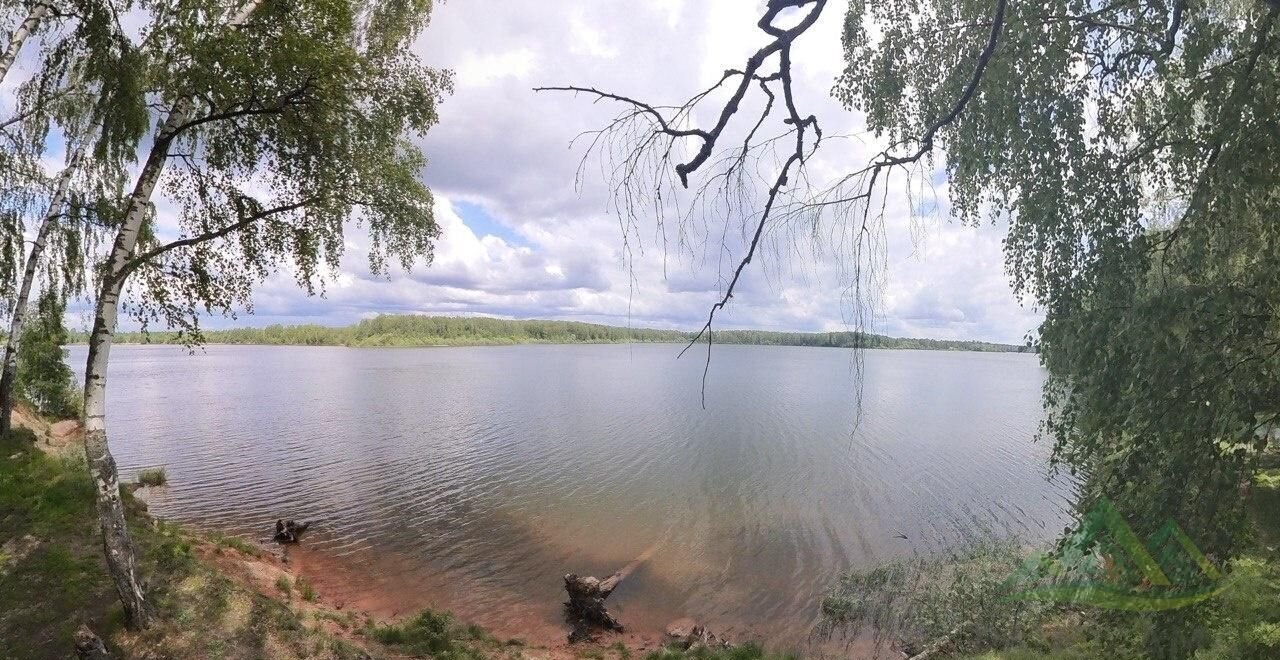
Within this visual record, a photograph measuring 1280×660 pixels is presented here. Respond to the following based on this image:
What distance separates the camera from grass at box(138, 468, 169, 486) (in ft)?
68.4

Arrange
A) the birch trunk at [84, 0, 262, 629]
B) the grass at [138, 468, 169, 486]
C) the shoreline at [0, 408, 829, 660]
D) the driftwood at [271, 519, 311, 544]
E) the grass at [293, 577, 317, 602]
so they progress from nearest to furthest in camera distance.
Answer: the birch trunk at [84, 0, 262, 629] < the shoreline at [0, 408, 829, 660] < the grass at [293, 577, 317, 602] < the driftwood at [271, 519, 311, 544] < the grass at [138, 468, 169, 486]

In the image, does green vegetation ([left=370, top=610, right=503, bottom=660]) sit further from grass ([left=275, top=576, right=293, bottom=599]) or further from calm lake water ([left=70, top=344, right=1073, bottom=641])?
grass ([left=275, top=576, right=293, bottom=599])

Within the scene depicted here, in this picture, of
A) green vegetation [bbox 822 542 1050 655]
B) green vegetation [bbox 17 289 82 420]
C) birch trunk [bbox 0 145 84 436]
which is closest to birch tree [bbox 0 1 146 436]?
birch trunk [bbox 0 145 84 436]

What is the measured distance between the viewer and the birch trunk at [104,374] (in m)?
6.89

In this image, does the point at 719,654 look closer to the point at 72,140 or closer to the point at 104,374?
the point at 104,374

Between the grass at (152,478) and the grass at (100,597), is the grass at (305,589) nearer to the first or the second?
the grass at (100,597)

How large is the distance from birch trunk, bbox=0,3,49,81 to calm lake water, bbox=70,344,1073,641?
37.4 feet

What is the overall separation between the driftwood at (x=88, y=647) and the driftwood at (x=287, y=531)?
10024 millimetres

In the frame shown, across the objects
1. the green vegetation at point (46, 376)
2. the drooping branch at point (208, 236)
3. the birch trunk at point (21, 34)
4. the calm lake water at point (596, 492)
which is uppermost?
the birch trunk at point (21, 34)

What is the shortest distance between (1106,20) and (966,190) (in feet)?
5.21

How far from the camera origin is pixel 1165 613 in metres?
3.78

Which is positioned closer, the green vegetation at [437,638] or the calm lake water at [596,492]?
the green vegetation at [437,638]

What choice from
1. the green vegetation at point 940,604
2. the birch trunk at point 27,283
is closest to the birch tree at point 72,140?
the birch trunk at point 27,283

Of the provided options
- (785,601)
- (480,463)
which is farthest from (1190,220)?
(480,463)
